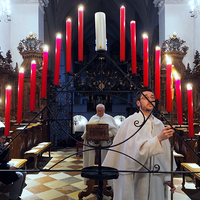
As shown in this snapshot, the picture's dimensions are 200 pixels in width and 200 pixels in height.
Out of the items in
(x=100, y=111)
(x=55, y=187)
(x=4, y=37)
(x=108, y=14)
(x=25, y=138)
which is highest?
(x=108, y=14)

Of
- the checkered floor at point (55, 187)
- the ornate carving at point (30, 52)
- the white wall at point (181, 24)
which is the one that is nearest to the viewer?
the checkered floor at point (55, 187)

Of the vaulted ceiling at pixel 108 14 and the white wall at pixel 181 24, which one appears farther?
the vaulted ceiling at pixel 108 14

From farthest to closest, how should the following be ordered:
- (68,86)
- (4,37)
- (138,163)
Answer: (4,37), (68,86), (138,163)

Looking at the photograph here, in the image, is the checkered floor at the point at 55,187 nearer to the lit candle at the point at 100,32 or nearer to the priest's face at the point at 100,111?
the priest's face at the point at 100,111

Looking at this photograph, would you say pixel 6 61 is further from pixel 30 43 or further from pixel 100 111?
pixel 100 111

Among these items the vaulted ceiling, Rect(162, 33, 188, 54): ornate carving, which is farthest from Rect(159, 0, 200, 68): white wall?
the vaulted ceiling

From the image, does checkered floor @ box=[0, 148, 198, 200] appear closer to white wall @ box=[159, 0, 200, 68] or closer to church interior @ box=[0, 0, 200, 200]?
church interior @ box=[0, 0, 200, 200]

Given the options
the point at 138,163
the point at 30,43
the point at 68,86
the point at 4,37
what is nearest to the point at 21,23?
the point at 4,37

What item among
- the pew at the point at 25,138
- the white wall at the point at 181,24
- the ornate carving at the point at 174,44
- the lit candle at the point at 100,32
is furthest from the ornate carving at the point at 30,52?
the lit candle at the point at 100,32

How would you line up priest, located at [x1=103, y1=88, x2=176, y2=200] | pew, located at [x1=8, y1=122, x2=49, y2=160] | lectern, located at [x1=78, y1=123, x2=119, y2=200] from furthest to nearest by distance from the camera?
pew, located at [x1=8, y1=122, x2=49, y2=160]
priest, located at [x1=103, y1=88, x2=176, y2=200]
lectern, located at [x1=78, y1=123, x2=119, y2=200]

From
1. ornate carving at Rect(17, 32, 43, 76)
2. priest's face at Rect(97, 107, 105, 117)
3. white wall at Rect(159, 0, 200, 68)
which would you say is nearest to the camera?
priest's face at Rect(97, 107, 105, 117)

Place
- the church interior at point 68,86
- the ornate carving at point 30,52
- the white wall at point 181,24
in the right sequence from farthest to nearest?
the white wall at point 181,24 → the ornate carving at point 30,52 → the church interior at point 68,86

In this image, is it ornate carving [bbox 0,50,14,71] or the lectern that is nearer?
the lectern

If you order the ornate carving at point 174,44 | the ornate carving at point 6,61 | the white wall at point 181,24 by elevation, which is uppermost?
the white wall at point 181,24
